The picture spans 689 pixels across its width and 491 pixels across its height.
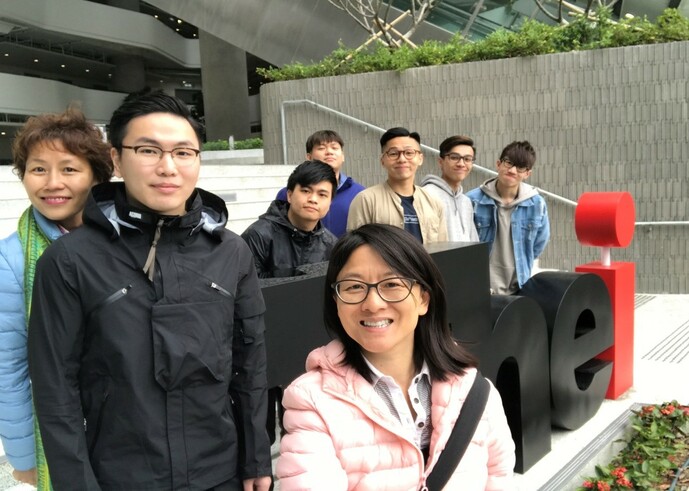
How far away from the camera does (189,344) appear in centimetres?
171

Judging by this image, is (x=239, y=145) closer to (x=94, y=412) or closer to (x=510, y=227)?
(x=510, y=227)

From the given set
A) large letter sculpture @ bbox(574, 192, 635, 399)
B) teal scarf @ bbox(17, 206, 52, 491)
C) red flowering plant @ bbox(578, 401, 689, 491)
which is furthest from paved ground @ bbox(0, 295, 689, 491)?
teal scarf @ bbox(17, 206, 52, 491)

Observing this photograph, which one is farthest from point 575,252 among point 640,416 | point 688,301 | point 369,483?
point 369,483

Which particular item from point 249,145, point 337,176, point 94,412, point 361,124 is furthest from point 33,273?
point 249,145

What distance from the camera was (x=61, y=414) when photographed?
1618mm

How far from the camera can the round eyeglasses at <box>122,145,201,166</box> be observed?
1.77m

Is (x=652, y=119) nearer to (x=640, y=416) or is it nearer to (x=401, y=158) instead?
(x=640, y=416)

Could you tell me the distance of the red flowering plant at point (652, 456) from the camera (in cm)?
361

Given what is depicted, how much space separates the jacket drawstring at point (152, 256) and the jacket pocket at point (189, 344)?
0.33 feet

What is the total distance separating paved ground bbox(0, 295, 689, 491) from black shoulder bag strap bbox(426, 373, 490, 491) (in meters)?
1.93

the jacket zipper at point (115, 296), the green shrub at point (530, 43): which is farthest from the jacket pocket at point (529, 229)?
the green shrub at point (530, 43)

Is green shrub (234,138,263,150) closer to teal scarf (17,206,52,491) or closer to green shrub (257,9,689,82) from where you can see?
green shrub (257,9,689,82)

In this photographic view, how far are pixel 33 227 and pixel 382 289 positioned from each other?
1108 millimetres

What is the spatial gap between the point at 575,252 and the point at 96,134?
782 cm
